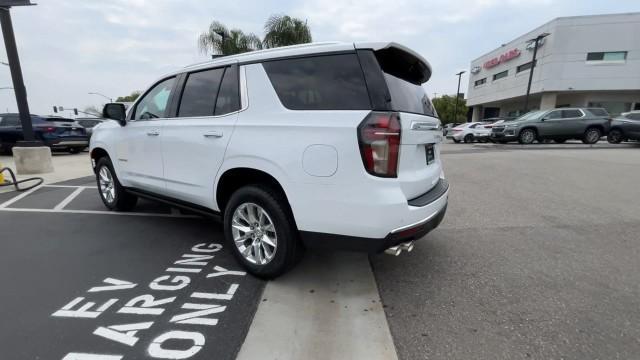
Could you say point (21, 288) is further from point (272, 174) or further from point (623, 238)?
point (623, 238)

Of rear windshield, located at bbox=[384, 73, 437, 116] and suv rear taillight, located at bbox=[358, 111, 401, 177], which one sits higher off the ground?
rear windshield, located at bbox=[384, 73, 437, 116]

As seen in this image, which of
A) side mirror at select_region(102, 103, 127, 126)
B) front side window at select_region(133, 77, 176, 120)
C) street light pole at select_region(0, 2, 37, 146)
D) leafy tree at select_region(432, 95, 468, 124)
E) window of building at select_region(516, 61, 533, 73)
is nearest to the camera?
front side window at select_region(133, 77, 176, 120)

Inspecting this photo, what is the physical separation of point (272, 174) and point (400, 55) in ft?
4.49

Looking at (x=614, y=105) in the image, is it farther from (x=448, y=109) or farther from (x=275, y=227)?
(x=275, y=227)

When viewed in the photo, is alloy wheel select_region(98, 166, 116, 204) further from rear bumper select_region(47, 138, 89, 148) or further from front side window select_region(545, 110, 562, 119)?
front side window select_region(545, 110, 562, 119)

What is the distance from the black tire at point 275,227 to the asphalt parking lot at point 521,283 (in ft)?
2.73

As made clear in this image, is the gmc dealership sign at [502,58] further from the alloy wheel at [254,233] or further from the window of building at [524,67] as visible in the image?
the alloy wheel at [254,233]

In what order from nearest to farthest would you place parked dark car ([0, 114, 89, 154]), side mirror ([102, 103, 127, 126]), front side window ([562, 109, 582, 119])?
1. side mirror ([102, 103, 127, 126])
2. parked dark car ([0, 114, 89, 154])
3. front side window ([562, 109, 582, 119])

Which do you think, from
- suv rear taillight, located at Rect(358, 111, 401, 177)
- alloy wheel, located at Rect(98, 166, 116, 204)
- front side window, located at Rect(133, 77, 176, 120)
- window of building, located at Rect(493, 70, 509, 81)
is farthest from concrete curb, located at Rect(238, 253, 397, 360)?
window of building, located at Rect(493, 70, 509, 81)

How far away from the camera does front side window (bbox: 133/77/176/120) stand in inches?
144

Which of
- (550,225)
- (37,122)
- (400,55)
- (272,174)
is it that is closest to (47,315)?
(272,174)

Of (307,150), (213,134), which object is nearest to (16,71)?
(213,134)

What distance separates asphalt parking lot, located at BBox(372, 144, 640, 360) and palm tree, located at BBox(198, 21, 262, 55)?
16.3 metres

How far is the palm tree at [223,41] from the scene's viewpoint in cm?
1764
